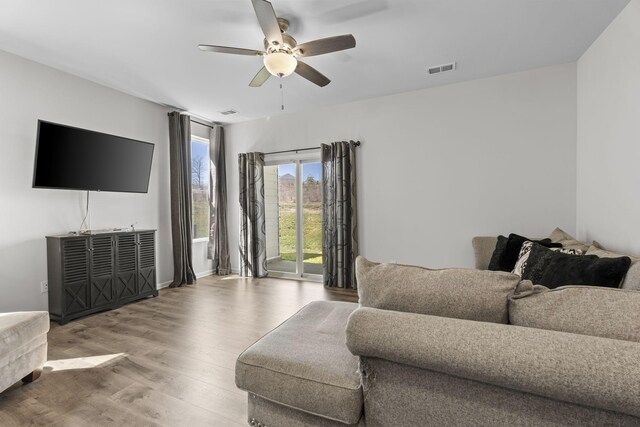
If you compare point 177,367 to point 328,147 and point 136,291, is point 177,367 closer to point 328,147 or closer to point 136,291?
point 136,291

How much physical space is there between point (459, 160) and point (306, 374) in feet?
11.5

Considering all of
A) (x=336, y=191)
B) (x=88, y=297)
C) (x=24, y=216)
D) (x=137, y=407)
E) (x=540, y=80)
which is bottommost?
(x=137, y=407)

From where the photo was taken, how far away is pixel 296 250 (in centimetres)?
511

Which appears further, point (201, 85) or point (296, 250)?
point (296, 250)

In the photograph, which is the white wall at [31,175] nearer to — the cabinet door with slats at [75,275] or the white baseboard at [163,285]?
the cabinet door with slats at [75,275]

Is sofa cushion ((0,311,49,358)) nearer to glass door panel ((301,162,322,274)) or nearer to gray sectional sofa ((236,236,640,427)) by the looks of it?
gray sectional sofa ((236,236,640,427))

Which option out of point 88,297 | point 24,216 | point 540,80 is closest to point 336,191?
point 540,80

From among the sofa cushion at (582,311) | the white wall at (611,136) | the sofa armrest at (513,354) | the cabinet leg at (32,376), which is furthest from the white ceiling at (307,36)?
the cabinet leg at (32,376)

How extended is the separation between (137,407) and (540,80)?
4.82 metres

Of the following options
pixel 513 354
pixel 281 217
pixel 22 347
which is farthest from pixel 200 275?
pixel 513 354

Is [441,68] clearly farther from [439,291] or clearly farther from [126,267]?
[126,267]

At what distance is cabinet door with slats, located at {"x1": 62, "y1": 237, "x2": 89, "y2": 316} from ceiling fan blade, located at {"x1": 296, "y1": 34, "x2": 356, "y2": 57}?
305 cm

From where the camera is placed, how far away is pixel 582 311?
3.28ft

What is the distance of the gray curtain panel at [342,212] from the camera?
173 inches
